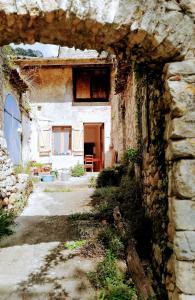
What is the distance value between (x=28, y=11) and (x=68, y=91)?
12523 mm

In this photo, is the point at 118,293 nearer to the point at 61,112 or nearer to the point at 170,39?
the point at 170,39

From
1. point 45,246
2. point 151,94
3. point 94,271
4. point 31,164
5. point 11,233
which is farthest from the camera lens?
point 31,164

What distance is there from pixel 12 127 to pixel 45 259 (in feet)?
21.7

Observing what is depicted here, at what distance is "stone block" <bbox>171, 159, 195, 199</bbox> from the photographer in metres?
2.59

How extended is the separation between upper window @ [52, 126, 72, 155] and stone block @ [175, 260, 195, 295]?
12.3 m

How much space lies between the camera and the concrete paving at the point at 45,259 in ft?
12.7

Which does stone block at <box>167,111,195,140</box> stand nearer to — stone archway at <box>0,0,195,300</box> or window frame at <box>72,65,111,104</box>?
stone archway at <box>0,0,195,300</box>

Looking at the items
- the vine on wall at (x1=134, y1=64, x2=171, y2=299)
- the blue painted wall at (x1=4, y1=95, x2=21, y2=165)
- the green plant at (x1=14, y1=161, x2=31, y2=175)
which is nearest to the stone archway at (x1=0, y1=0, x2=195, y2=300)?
the vine on wall at (x1=134, y1=64, x2=171, y2=299)

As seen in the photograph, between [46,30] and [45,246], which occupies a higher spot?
[46,30]

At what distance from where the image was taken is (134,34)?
2.74m

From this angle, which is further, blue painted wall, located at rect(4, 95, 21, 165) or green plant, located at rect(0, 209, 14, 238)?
blue painted wall, located at rect(4, 95, 21, 165)

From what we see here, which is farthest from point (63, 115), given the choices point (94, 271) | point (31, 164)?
point (94, 271)

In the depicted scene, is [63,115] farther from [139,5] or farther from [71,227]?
[139,5]

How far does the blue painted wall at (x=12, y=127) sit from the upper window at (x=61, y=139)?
2.80 metres
